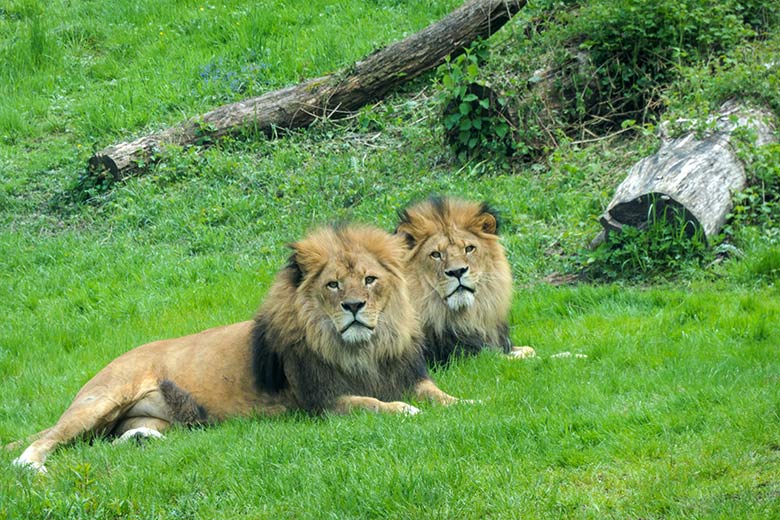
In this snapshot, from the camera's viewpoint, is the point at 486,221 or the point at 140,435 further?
the point at 486,221

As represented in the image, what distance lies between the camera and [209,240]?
490 inches

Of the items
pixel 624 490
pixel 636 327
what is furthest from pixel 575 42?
pixel 624 490

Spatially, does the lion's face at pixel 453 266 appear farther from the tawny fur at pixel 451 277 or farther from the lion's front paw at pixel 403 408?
the lion's front paw at pixel 403 408

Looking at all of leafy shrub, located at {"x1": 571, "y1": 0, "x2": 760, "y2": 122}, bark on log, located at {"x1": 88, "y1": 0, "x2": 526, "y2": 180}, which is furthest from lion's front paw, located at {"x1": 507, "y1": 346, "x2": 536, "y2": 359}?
bark on log, located at {"x1": 88, "y1": 0, "x2": 526, "y2": 180}

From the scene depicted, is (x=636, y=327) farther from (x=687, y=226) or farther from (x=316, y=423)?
(x=316, y=423)

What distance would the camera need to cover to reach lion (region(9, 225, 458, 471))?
6734mm

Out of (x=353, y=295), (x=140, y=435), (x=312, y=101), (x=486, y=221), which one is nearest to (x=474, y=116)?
(x=312, y=101)

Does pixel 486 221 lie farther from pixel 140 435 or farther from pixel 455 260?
pixel 140 435

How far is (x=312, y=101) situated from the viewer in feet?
48.9

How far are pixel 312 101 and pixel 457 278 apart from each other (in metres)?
7.66

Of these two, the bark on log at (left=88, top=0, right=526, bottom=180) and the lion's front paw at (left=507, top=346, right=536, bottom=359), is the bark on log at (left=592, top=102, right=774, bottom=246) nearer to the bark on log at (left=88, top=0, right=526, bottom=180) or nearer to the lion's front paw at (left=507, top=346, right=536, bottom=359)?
the lion's front paw at (left=507, top=346, right=536, bottom=359)

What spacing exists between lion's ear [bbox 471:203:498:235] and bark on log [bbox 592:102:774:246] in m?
1.95

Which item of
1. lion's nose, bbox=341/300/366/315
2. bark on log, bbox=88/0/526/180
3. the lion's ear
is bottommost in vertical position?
the lion's ear

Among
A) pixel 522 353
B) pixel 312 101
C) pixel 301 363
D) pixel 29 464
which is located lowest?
pixel 522 353
